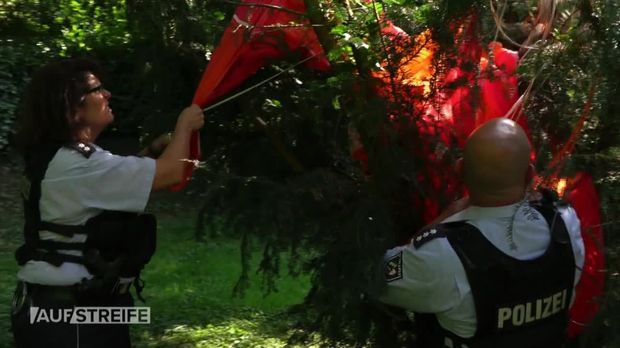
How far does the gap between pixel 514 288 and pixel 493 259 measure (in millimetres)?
105

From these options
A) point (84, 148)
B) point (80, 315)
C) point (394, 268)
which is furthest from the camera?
point (80, 315)

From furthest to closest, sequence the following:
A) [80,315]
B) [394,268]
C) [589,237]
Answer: [80,315] → [589,237] → [394,268]

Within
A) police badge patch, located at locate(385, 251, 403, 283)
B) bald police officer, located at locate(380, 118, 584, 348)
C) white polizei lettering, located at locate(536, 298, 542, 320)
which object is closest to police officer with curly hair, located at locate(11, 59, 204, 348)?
police badge patch, located at locate(385, 251, 403, 283)

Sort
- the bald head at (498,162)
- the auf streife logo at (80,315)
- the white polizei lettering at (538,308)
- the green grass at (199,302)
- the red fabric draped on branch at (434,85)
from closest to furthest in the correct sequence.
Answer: the bald head at (498,162), the white polizei lettering at (538,308), the red fabric draped on branch at (434,85), the auf streife logo at (80,315), the green grass at (199,302)

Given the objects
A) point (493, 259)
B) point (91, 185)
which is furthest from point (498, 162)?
point (91, 185)

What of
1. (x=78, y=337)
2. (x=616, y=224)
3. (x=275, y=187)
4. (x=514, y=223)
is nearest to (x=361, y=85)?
(x=275, y=187)

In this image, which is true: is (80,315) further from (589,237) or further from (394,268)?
(589,237)

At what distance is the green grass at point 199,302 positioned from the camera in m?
5.79

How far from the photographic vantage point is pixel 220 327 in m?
6.12

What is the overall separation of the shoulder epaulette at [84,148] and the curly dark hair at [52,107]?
0.15 ft

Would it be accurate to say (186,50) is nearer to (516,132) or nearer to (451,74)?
(451,74)

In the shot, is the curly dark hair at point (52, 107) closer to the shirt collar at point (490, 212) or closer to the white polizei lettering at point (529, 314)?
the shirt collar at point (490, 212)

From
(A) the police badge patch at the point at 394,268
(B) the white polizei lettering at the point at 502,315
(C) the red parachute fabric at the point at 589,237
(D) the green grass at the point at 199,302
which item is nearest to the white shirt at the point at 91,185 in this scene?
(A) the police badge patch at the point at 394,268

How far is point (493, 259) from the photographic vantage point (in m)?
2.41
